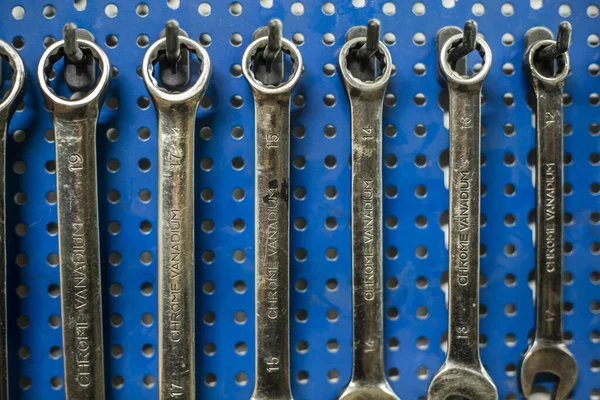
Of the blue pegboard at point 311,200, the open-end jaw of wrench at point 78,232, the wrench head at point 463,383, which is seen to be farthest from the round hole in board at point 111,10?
the wrench head at point 463,383

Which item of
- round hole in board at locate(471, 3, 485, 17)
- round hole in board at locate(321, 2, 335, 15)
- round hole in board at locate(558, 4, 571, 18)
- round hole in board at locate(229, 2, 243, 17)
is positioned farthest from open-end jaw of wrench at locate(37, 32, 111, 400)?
round hole in board at locate(558, 4, 571, 18)

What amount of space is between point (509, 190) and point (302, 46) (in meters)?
0.46

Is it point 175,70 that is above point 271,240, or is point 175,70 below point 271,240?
above

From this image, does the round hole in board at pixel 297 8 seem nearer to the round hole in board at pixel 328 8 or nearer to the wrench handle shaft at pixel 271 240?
the round hole in board at pixel 328 8

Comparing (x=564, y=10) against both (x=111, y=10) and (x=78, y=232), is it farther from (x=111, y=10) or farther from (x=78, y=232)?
(x=78, y=232)

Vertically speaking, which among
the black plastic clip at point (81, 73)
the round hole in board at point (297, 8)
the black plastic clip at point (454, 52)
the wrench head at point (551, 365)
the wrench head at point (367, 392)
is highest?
the round hole in board at point (297, 8)

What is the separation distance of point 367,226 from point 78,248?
47cm

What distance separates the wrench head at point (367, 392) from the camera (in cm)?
→ 97

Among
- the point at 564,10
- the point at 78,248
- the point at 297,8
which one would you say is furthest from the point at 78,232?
the point at 564,10

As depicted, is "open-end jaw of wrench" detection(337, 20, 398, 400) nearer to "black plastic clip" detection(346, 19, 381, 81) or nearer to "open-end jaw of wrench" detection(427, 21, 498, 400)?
"black plastic clip" detection(346, 19, 381, 81)

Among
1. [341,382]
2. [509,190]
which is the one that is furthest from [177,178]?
[509,190]

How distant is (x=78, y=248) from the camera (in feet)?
2.99

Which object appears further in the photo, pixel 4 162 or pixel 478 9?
pixel 478 9

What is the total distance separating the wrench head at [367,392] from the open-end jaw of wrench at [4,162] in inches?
22.0
